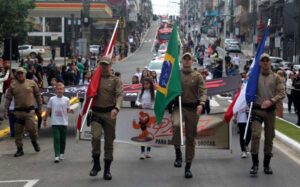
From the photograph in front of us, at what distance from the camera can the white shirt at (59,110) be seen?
12.6 metres

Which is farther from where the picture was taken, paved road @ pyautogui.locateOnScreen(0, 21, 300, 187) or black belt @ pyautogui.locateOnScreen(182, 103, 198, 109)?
black belt @ pyautogui.locateOnScreen(182, 103, 198, 109)

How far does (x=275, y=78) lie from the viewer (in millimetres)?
10961

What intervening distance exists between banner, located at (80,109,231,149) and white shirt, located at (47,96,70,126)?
0.46 metres

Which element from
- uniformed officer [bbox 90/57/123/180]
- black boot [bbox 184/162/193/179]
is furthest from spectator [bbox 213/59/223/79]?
uniformed officer [bbox 90/57/123/180]

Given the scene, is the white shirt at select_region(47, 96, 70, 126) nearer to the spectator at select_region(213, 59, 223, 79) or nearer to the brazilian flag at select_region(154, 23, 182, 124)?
the brazilian flag at select_region(154, 23, 182, 124)

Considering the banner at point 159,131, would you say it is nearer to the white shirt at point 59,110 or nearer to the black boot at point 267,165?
the white shirt at point 59,110

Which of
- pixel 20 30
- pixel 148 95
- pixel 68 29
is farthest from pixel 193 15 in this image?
pixel 148 95

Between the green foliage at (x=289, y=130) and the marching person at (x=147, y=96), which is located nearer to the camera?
the marching person at (x=147, y=96)

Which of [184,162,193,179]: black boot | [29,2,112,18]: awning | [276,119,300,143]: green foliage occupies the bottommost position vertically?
[276,119,300,143]: green foliage

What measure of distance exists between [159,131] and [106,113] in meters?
2.26

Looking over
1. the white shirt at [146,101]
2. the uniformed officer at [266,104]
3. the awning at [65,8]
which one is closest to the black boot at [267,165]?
the uniformed officer at [266,104]

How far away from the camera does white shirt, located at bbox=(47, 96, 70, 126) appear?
41.3 feet

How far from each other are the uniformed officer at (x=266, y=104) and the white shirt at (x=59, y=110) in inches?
145

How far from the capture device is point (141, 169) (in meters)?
11.6
